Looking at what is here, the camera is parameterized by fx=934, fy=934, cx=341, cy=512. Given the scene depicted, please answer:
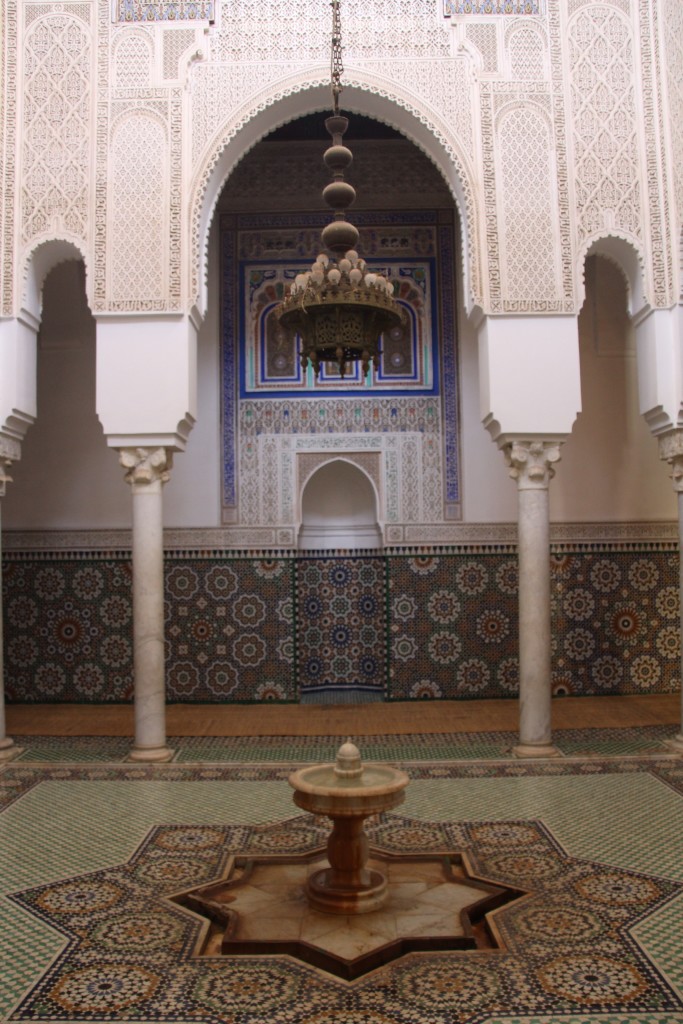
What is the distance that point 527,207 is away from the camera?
18.1 ft

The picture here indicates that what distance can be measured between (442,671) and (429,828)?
Result: 3.01m

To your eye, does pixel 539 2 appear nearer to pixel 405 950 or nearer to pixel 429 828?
pixel 429 828

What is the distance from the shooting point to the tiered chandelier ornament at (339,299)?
3.72 meters

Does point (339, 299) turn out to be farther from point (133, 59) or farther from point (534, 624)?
point (133, 59)

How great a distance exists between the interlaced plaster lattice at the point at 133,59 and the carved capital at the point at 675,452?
12.4 ft

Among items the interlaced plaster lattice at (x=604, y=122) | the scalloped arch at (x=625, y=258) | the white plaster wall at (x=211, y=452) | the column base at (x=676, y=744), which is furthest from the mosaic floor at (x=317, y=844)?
the interlaced plaster lattice at (x=604, y=122)

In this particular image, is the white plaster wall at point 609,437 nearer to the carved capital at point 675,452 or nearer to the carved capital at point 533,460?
the carved capital at point 675,452

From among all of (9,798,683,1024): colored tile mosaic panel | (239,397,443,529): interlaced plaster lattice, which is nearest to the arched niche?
(239,397,443,529): interlaced plaster lattice

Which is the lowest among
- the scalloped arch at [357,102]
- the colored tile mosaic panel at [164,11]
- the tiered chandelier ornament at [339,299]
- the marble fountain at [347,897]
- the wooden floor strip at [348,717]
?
the marble fountain at [347,897]

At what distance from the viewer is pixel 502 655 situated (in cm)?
705

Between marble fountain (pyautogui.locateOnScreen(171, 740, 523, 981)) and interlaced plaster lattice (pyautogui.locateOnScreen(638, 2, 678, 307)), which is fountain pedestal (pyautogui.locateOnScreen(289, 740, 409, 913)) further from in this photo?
interlaced plaster lattice (pyautogui.locateOnScreen(638, 2, 678, 307))

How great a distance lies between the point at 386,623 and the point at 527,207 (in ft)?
10.5

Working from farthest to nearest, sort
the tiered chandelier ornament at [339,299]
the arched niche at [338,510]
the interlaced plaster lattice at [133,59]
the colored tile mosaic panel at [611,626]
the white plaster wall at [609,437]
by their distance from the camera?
1. the arched niche at [338,510]
2. the white plaster wall at [609,437]
3. the colored tile mosaic panel at [611,626]
4. the interlaced plaster lattice at [133,59]
5. the tiered chandelier ornament at [339,299]

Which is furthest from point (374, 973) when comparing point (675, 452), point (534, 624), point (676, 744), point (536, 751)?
point (675, 452)
